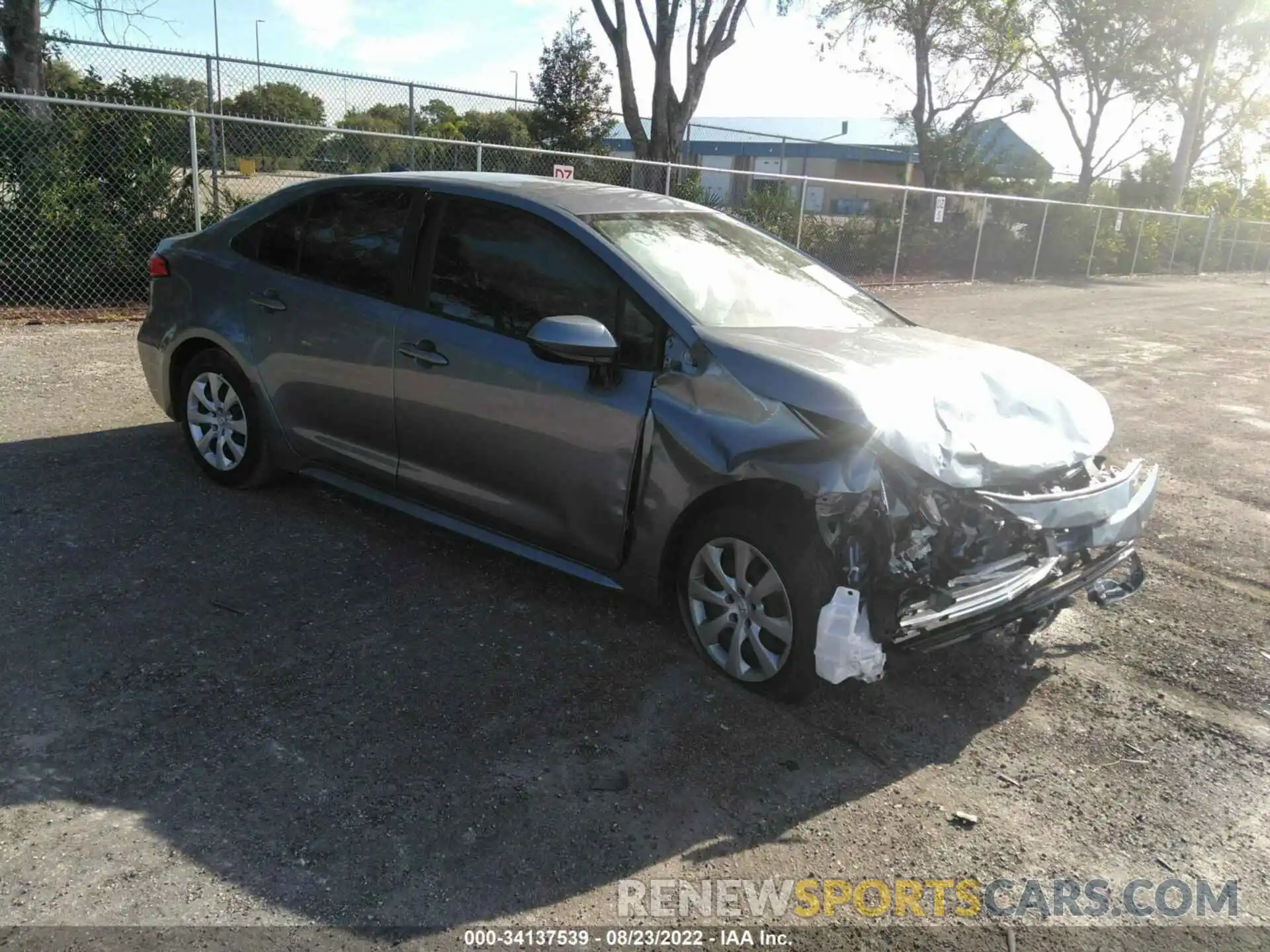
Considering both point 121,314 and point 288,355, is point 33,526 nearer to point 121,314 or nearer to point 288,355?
point 288,355

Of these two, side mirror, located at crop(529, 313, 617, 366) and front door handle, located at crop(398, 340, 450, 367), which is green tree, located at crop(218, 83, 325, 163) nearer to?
front door handle, located at crop(398, 340, 450, 367)

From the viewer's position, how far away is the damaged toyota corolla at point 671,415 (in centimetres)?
331

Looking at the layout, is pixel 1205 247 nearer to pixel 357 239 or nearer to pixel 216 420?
pixel 357 239

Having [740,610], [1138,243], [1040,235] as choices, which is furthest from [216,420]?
[1138,243]

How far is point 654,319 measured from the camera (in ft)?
Result: 12.5

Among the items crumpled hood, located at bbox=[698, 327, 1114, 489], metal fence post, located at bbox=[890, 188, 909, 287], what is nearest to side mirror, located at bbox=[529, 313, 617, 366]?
crumpled hood, located at bbox=[698, 327, 1114, 489]

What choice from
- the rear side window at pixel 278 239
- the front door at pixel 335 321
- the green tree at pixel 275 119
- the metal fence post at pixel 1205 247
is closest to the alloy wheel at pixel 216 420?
the front door at pixel 335 321

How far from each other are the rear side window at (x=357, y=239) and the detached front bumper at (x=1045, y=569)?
9.01ft

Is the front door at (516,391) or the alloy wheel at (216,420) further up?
the front door at (516,391)

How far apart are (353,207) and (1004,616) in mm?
3424

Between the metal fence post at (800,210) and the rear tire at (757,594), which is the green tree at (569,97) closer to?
the metal fence post at (800,210)

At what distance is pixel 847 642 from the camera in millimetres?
3188

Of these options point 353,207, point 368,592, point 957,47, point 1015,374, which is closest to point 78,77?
point 353,207

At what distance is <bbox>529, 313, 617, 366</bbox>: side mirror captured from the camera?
3693 millimetres
